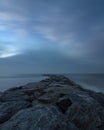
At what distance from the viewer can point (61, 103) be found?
10445 millimetres

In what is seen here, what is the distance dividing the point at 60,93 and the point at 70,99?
1.45 meters

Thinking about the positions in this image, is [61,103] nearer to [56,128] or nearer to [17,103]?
[17,103]

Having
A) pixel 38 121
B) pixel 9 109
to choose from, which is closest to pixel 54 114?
pixel 38 121

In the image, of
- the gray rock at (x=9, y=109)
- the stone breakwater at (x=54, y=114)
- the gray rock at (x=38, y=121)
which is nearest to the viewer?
the gray rock at (x=38, y=121)

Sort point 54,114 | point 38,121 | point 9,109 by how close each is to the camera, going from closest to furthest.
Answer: point 38,121
point 54,114
point 9,109

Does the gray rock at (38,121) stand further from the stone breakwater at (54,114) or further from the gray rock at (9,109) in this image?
the gray rock at (9,109)

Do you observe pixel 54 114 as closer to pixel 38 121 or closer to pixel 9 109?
pixel 38 121

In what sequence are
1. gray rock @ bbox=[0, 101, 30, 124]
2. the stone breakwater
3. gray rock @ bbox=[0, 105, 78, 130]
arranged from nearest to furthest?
gray rock @ bbox=[0, 105, 78, 130] → the stone breakwater → gray rock @ bbox=[0, 101, 30, 124]

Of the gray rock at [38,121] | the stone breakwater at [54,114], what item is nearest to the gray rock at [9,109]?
the stone breakwater at [54,114]

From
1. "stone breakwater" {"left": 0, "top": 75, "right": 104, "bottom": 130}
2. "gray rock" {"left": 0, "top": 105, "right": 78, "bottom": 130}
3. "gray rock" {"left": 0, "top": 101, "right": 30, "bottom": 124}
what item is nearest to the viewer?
"gray rock" {"left": 0, "top": 105, "right": 78, "bottom": 130}

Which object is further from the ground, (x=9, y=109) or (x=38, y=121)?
(x=9, y=109)

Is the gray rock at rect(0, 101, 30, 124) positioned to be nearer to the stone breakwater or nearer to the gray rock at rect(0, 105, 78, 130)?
the stone breakwater

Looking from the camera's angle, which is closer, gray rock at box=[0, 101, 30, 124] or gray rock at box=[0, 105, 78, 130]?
gray rock at box=[0, 105, 78, 130]

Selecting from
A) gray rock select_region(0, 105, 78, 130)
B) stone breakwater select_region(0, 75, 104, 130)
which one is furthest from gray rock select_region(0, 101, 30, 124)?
gray rock select_region(0, 105, 78, 130)
